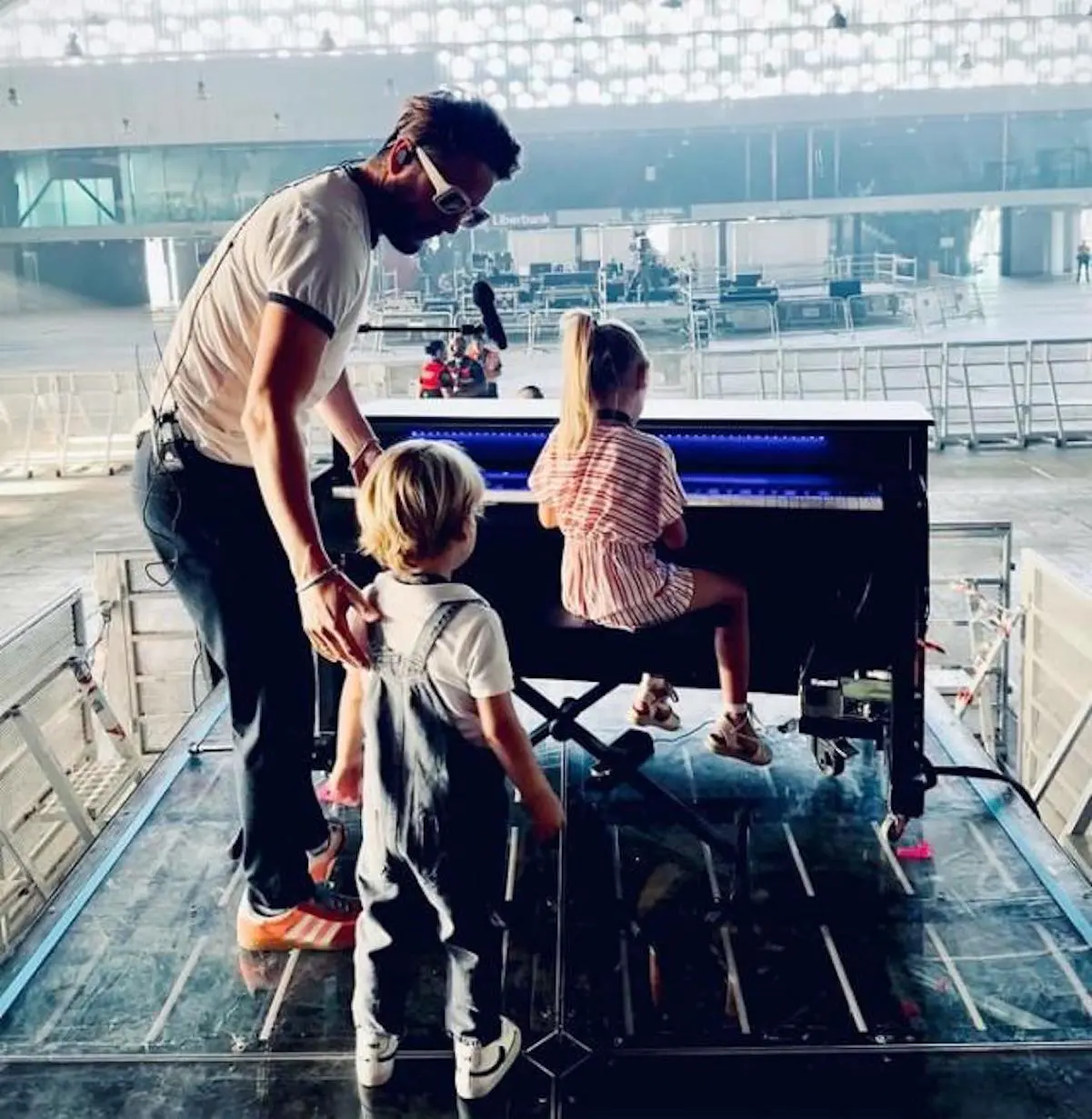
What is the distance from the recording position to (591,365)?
246 centimetres

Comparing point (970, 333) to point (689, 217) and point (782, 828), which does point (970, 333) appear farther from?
point (782, 828)

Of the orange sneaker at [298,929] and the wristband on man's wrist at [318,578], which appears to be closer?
the wristband on man's wrist at [318,578]

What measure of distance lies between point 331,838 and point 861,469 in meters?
1.23

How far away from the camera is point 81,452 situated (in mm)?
10891

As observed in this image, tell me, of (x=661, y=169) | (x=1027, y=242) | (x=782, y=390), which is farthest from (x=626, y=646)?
(x=1027, y=242)

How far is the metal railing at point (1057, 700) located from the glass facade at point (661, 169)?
24.1 feet

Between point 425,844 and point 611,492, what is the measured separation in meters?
0.91

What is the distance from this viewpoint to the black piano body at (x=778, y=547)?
257 centimetres

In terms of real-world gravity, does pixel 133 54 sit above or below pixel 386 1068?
above

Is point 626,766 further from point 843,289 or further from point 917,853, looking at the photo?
point 843,289

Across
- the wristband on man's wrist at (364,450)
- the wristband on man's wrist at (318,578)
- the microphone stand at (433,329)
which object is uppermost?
the microphone stand at (433,329)

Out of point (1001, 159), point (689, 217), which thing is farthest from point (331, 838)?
point (1001, 159)

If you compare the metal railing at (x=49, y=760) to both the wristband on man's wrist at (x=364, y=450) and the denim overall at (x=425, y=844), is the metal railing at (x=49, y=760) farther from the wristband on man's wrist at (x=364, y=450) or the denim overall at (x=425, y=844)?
the denim overall at (x=425, y=844)

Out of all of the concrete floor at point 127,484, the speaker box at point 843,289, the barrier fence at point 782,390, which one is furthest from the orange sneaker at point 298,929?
the speaker box at point 843,289
